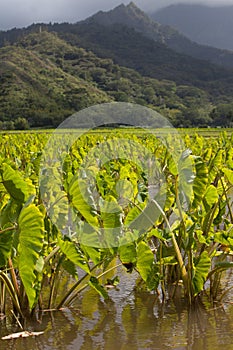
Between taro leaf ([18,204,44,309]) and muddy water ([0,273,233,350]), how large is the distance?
0.50 meters

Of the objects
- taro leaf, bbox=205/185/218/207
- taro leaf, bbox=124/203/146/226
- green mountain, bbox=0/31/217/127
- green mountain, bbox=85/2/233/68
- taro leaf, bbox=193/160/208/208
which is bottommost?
taro leaf, bbox=124/203/146/226

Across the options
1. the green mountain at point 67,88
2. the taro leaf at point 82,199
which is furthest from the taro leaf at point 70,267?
the green mountain at point 67,88

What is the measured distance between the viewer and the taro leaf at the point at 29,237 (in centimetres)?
204

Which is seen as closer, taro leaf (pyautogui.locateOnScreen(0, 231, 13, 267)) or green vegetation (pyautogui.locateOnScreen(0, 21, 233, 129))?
taro leaf (pyautogui.locateOnScreen(0, 231, 13, 267))

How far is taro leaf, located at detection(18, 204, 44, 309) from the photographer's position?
2.04 m

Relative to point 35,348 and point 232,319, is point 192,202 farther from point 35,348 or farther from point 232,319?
point 35,348

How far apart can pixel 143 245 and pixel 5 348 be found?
0.74 metres

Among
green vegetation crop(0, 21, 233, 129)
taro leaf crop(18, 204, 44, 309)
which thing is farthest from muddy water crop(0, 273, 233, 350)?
green vegetation crop(0, 21, 233, 129)

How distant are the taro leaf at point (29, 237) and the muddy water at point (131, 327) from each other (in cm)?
50

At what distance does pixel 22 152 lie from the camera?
9.72 metres

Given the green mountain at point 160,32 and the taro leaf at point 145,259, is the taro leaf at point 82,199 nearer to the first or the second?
the taro leaf at point 145,259

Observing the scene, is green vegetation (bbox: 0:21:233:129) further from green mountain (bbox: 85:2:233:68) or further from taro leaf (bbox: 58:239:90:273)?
taro leaf (bbox: 58:239:90:273)

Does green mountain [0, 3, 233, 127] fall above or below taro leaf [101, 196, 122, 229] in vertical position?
above

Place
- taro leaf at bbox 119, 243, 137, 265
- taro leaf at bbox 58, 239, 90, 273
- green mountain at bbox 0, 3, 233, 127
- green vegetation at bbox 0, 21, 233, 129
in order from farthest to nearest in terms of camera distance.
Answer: green mountain at bbox 0, 3, 233, 127 < green vegetation at bbox 0, 21, 233, 129 < taro leaf at bbox 119, 243, 137, 265 < taro leaf at bbox 58, 239, 90, 273
